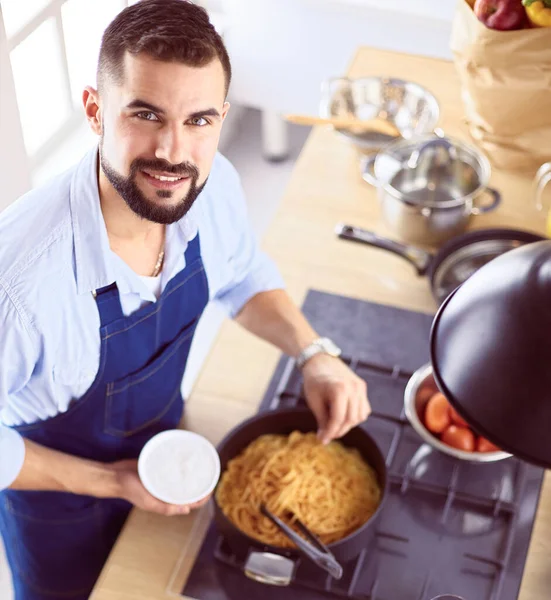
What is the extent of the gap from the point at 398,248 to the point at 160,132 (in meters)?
0.80

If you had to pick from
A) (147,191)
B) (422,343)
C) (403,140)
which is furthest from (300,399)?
(403,140)

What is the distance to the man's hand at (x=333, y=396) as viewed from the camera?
1511 millimetres

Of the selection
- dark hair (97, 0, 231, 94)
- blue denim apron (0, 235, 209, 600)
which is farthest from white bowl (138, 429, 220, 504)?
dark hair (97, 0, 231, 94)

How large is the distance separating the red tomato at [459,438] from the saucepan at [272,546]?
156 mm

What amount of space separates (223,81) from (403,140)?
886mm

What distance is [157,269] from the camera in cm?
148

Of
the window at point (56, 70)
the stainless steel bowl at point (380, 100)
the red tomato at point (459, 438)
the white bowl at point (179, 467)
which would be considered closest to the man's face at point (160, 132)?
the white bowl at point (179, 467)

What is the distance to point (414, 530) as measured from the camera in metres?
1.49

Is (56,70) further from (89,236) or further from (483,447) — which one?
(483,447)

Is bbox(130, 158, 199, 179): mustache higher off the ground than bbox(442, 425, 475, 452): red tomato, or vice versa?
bbox(130, 158, 199, 179): mustache

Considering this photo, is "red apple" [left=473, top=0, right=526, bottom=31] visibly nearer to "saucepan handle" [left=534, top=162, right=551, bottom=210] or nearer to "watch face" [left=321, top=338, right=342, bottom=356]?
"saucepan handle" [left=534, top=162, right=551, bottom=210]

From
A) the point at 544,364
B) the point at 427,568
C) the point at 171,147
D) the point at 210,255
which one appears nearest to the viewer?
the point at 544,364

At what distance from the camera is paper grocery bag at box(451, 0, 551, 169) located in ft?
6.15

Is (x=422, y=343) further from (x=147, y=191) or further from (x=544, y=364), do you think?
(x=544, y=364)
